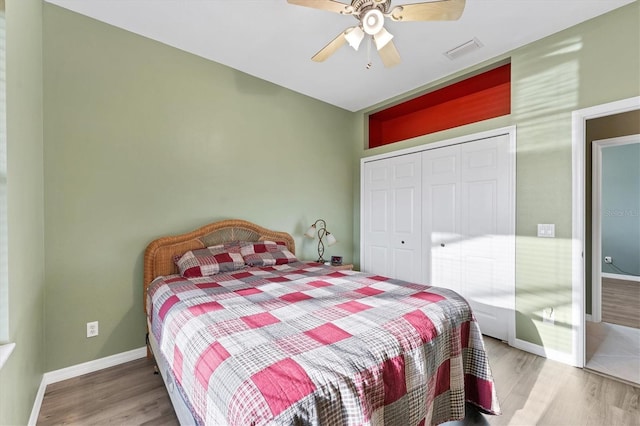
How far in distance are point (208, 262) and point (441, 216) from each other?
2.53 m

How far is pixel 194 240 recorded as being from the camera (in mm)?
2670

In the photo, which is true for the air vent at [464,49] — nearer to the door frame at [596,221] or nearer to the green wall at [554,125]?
the green wall at [554,125]

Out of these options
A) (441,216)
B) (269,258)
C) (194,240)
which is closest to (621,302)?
(441,216)

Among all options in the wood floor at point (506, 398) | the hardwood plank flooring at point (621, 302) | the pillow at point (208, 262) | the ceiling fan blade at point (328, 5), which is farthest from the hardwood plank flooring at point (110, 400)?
the hardwood plank flooring at point (621, 302)

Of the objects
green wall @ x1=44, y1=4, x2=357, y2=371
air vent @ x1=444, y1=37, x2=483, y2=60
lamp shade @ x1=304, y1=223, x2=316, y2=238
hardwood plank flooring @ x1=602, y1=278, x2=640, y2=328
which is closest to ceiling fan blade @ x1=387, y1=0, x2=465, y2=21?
air vent @ x1=444, y1=37, x2=483, y2=60

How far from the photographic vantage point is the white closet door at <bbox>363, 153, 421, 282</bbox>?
3.47 m

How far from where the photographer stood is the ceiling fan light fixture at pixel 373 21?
5.58ft

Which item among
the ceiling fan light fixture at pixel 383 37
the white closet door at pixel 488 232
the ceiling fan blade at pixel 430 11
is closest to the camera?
the ceiling fan blade at pixel 430 11

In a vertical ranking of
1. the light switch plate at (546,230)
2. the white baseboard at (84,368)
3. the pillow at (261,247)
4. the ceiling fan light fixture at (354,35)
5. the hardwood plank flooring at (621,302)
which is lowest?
the hardwood plank flooring at (621,302)

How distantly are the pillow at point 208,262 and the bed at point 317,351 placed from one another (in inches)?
2.2

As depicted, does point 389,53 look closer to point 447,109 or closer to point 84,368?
point 447,109

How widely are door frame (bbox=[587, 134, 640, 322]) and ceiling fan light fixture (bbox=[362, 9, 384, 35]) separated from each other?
3.16m

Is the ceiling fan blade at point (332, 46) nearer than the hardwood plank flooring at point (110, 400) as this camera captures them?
No

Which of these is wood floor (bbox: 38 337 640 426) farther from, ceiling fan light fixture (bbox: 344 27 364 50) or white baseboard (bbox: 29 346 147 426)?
ceiling fan light fixture (bbox: 344 27 364 50)
